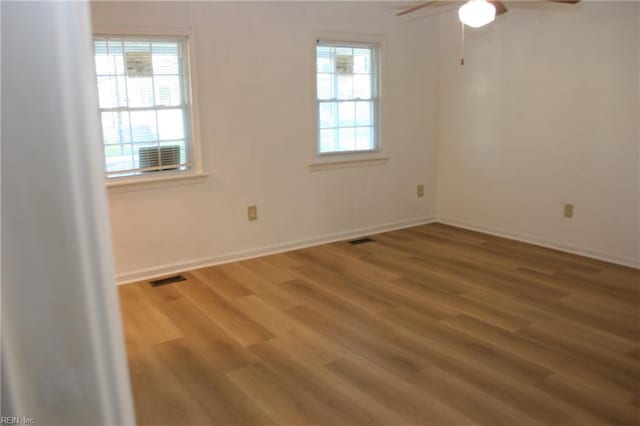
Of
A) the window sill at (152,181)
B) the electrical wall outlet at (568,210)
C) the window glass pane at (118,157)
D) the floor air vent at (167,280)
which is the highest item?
the window glass pane at (118,157)

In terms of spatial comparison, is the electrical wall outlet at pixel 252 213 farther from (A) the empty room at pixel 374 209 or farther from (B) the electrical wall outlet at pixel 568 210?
(B) the electrical wall outlet at pixel 568 210

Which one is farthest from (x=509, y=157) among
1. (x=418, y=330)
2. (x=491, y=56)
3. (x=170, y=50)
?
(x=170, y=50)

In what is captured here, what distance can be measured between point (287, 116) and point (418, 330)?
234cm

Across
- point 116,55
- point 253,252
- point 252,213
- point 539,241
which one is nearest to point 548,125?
point 539,241

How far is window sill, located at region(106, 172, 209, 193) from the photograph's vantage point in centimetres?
387

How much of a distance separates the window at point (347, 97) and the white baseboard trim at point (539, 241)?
125cm

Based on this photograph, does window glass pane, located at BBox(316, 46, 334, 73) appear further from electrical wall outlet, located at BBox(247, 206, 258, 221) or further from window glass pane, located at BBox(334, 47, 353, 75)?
electrical wall outlet, located at BBox(247, 206, 258, 221)

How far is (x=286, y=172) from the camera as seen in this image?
467 cm

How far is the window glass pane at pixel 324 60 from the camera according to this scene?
4719 millimetres

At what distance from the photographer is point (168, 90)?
4.01m

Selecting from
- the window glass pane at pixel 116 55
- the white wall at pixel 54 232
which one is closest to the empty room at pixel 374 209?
the window glass pane at pixel 116 55

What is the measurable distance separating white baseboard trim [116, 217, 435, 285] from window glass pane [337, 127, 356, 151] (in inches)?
33.0

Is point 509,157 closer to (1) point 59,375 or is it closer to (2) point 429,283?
(2) point 429,283

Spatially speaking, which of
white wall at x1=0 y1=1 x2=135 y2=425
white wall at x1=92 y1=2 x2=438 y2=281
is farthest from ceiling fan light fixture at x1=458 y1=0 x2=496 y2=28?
white wall at x1=0 y1=1 x2=135 y2=425
